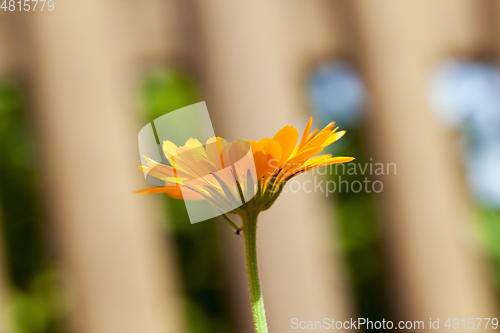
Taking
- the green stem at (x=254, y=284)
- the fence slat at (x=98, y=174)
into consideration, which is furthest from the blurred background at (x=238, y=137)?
the green stem at (x=254, y=284)

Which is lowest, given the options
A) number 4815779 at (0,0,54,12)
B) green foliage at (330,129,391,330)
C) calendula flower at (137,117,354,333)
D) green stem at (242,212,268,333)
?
green foliage at (330,129,391,330)

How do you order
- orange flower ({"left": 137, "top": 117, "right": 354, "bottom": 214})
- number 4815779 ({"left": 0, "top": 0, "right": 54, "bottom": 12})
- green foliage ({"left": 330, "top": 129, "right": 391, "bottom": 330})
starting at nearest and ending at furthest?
orange flower ({"left": 137, "top": 117, "right": 354, "bottom": 214}) → number 4815779 ({"left": 0, "top": 0, "right": 54, "bottom": 12}) → green foliage ({"left": 330, "top": 129, "right": 391, "bottom": 330})

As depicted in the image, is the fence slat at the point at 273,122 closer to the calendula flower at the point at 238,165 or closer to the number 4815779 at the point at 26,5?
the number 4815779 at the point at 26,5

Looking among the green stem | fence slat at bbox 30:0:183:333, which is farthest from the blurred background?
the green stem

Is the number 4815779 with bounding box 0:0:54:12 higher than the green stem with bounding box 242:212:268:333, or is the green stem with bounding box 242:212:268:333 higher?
the number 4815779 with bounding box 0:0:54:12

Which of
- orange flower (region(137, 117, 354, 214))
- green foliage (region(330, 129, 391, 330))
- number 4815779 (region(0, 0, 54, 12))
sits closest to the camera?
orange flower (region(137, 117, 354, 214))

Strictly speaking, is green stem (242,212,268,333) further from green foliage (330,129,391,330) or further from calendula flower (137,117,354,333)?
green foliage (330,129,391,330)

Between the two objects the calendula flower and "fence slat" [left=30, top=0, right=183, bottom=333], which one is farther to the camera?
"fence slat" [left=30, top=0, right=183, bottom=333]

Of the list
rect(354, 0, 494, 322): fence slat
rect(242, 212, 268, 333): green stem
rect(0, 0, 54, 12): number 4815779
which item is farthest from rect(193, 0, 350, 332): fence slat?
rect(242, 212, 268, 333): green stem
